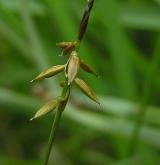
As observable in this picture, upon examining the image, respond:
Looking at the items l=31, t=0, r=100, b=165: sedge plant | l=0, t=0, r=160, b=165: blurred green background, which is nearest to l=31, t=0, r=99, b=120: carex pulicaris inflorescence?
l=31, t=0, r=100, b=165: sedge plant

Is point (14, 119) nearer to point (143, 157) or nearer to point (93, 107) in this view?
point (93, 107)

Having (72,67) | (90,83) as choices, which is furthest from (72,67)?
(90,83)

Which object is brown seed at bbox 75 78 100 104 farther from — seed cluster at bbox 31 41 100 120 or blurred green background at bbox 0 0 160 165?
blurred green background at bbox 0 0 160 165

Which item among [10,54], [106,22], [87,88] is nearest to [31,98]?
[106,22]

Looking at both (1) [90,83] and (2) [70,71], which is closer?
(2) [70,71]

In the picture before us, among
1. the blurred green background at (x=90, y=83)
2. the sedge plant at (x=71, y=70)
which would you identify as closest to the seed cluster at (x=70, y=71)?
the sedge plant at (x=71, y=70)

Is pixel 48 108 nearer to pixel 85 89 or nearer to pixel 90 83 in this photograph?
pixel 85 89
